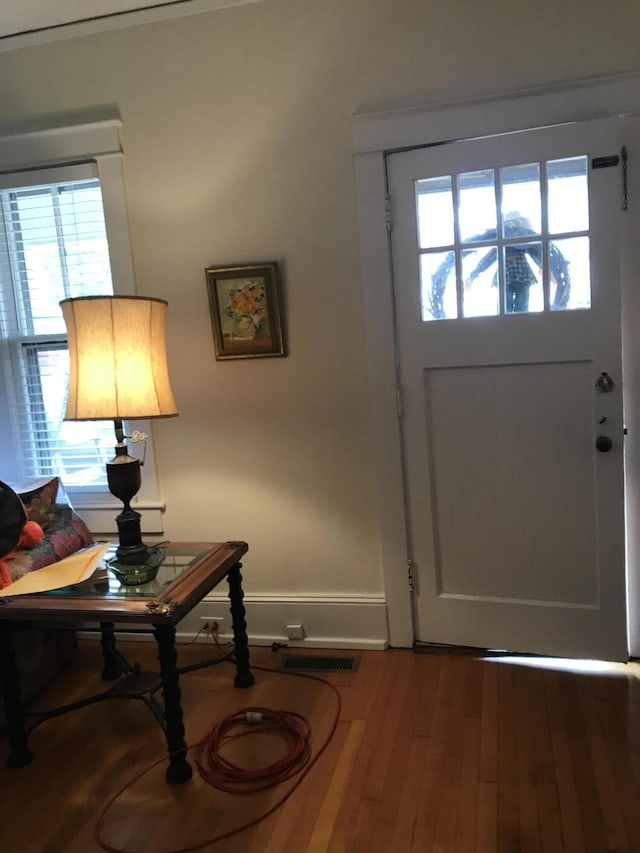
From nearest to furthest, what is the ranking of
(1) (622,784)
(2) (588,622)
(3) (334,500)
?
1. (1) (622,784)
2. (2) (588,622)
3. (3) (334,500)

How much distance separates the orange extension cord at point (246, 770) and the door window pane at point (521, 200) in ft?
5.95

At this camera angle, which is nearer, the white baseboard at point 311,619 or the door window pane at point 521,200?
the door window pane at point 521,200

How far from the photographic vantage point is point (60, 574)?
6.82 ft

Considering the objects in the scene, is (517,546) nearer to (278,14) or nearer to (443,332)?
(443,332)

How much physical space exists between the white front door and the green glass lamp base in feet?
3.30

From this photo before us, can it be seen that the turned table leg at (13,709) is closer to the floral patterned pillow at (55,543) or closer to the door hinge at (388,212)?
the floral patterned pillow at (55,543)

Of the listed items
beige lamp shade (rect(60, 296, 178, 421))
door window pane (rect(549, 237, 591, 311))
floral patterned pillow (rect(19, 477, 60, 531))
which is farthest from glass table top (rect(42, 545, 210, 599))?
door window pane (rect(549, 237, 591, 311))

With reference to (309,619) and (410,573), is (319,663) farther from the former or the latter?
(410,573)

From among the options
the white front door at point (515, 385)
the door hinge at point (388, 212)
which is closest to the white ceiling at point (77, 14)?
the door hinge at point (388, 212)

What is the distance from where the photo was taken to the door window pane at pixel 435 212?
2272mm

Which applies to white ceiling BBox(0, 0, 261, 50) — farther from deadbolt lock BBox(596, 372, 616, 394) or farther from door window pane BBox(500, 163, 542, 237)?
deadbolt lock BBox(596, 372, 616, 394)

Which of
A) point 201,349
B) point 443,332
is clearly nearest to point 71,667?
point 201,349

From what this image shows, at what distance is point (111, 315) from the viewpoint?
1909 mm

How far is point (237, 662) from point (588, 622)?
1.33m
